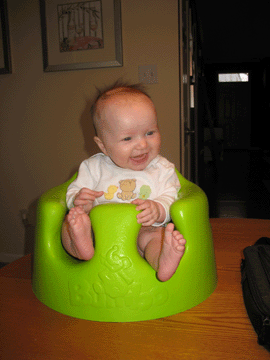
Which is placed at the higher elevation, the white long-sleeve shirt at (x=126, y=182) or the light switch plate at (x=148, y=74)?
the light switch plate at (x=148, y=74)

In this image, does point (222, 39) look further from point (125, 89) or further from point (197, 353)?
point (197, 353)

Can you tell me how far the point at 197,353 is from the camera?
1.57ft

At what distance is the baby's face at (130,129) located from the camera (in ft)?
2.65

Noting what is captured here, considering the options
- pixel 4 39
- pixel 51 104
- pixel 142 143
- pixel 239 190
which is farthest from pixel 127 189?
pixel 239 190

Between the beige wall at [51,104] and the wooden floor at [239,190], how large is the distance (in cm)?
151

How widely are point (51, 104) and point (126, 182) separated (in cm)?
121

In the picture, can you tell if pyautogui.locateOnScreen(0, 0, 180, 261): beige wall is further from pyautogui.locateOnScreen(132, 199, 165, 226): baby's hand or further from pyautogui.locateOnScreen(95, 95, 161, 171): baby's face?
pyautogui.locateOnScreen(132, 199, 165, 226): baby's hand

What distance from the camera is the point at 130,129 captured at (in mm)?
811


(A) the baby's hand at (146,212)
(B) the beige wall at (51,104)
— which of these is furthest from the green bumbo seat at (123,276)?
(B) the beige wall at (51,104)

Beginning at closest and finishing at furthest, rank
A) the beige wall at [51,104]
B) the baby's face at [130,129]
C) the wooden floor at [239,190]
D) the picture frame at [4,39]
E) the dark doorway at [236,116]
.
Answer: the baby's face at [130,129]
the beige wall at [51,104]
the picture frame at [4,39]
the wooden floor at [239,190]
the dark doorway at [236,116]

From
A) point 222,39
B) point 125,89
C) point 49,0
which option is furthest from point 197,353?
point 222,39

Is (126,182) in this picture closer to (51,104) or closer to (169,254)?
(169,254)

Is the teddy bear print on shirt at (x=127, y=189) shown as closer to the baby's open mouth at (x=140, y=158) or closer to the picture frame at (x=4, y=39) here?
the baby's open mouth at (x=140, y=158)

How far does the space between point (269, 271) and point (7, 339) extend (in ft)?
1.62
